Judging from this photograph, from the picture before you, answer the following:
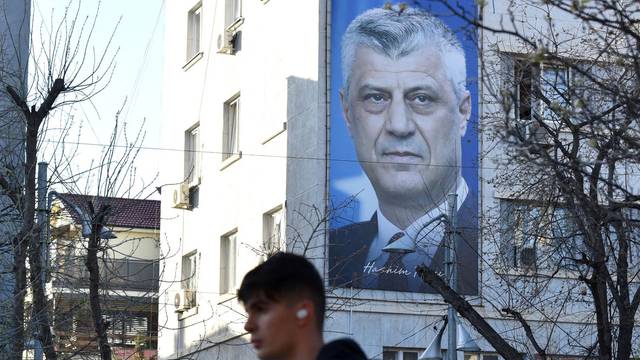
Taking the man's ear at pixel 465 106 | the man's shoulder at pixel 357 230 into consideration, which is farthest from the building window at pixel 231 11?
the man's shoulder at pixel 357 230

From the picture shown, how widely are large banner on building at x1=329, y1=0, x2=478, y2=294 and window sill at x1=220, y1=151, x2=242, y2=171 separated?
4276mm

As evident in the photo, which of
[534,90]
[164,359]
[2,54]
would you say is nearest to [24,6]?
[2,54]

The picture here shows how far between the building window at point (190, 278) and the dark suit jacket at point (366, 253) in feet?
22.0

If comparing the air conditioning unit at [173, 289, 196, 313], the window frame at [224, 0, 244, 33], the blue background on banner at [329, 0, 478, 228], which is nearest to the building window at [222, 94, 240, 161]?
the window frame at [224, 0, 244, 33]

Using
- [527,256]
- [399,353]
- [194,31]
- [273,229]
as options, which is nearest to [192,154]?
[194,31]

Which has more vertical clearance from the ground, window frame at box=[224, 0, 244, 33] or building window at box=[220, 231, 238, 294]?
window frame at box=[224, 0, 244, 33]

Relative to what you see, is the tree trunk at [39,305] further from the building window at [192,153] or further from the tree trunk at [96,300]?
the building window at [192,153]

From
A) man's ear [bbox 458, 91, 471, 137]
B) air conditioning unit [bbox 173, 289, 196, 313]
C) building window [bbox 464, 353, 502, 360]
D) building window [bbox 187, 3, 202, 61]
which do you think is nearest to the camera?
man's ear [bbox 458, 91, 471, 137]

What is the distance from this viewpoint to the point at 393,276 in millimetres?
30891

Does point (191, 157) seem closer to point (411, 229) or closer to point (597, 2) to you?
point (411, 229)

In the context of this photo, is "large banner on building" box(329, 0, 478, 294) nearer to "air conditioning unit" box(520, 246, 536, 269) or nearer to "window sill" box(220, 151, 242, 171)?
"window sill" box(220, 151, 242, 171)

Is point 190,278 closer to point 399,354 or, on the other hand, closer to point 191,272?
point 191,272

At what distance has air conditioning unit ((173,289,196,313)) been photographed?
36.5 m

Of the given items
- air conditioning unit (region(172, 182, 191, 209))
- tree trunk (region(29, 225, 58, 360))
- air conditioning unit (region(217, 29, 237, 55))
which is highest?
air conditioning unit (region(217, 29, 237, 55))
